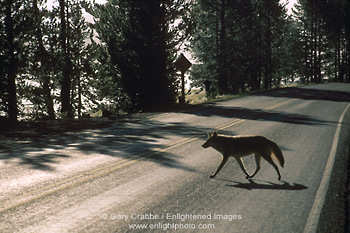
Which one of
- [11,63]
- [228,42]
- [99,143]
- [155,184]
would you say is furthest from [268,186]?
[228,42]

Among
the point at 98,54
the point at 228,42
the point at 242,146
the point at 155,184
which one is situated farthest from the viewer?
the point at 228,42

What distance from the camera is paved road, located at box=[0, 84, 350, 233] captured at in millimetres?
5469

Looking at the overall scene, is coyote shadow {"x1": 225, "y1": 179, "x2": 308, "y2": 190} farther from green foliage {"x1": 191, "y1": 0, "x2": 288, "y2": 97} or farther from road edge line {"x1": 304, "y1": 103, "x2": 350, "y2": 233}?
green foliage {"x1": 191, "y1": 0, "x2": 288, "y2": 97}

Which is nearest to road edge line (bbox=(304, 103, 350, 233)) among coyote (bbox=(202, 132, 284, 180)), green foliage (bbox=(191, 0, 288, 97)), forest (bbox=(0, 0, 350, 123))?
coyote (bbox=(202, 132, 284, 180))

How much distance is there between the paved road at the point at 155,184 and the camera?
17.9ft

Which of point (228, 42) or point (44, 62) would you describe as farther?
point (228, 42)

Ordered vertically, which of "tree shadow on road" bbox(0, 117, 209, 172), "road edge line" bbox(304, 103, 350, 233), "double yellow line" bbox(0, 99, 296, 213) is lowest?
"road edge line" bbox(304, 103, 350, 233)

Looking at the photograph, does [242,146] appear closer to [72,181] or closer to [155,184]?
[155,184]

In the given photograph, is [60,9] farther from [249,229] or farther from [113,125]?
[249,229]

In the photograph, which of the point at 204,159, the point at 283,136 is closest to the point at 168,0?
the point at 283,136

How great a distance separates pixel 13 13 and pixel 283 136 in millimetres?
13718

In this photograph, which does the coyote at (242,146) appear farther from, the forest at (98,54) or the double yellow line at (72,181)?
the forest at (98,54)

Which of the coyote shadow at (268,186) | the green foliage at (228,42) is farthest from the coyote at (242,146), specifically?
the green foliage at (228,42)

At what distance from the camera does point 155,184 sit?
731 centimetres
